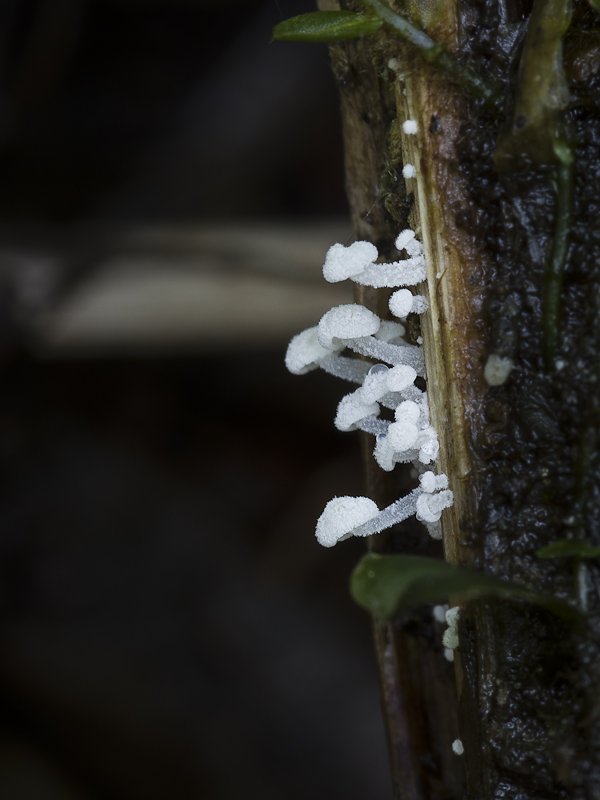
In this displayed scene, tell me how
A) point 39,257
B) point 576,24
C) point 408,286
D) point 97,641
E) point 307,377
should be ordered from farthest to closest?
point 307,377
point 97,641
point 39,257
point 408,286
point 576,24

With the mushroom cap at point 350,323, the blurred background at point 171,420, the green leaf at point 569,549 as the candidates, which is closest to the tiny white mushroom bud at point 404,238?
the mushroom cap at point 350,323

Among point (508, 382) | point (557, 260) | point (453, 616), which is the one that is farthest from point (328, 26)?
point (453, 616)

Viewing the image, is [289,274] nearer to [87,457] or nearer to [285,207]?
[285,207]

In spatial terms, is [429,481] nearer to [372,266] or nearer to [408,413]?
[408,413]

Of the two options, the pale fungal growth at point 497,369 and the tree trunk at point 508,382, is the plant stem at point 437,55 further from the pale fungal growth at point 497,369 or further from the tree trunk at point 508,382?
the pale fungal growth at point 497,369

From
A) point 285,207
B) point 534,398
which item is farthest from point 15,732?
point 534,398

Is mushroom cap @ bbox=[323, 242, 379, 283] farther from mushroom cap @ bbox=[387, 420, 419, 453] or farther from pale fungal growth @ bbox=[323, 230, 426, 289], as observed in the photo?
mushroom cap @ bbox=[387, 420, 419, 453]

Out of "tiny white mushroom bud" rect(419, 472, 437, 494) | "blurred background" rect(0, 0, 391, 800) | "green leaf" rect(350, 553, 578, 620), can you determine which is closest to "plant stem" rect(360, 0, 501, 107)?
"tiny white mushroom bud" rect(419, 472, 437, 494)

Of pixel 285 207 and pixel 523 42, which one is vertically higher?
pixel 285 207
